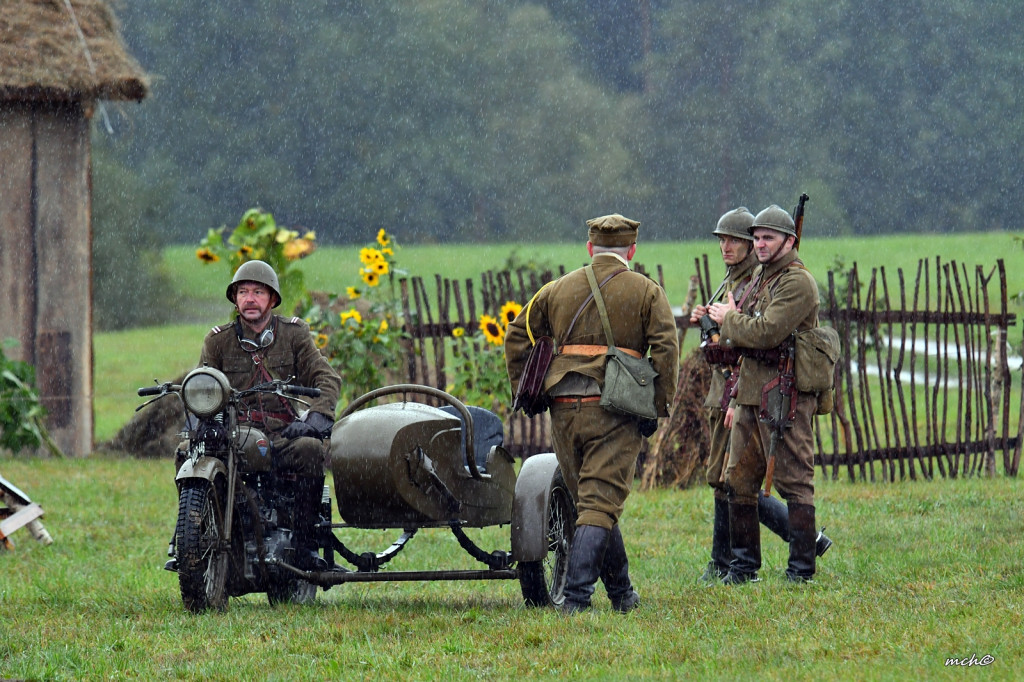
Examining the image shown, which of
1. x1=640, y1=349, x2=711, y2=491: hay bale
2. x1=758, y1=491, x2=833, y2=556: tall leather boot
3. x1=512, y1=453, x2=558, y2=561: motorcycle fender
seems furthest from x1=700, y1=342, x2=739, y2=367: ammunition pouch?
x1=640, y1=349, x2=711, y2=491: hay bale

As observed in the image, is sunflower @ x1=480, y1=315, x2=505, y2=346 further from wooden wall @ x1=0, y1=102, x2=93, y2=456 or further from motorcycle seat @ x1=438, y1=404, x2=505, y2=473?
motorcycle seat @ x1=438, y1=404, x2=505, y2=473

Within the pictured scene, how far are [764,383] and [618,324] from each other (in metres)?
1.02

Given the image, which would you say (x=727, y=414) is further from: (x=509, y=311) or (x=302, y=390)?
(x=509, y=311)

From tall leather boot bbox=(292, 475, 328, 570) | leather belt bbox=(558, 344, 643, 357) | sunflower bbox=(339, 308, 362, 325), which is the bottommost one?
tall leather boot bbox=(292, 475, 328, 570)

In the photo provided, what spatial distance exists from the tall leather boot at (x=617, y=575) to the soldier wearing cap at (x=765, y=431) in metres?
0.79

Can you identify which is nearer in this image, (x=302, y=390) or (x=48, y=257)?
(x=302, y=390)

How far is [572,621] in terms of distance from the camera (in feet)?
20.2

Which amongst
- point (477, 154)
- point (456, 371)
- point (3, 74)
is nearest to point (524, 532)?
point (456, 371)

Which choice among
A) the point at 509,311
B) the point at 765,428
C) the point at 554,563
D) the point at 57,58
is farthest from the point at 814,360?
the point at 57,58

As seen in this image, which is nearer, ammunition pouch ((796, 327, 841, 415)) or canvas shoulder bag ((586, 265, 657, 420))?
canvas shoulder bag ((586, 265, 657, 420))

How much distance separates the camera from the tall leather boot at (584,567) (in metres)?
6.45

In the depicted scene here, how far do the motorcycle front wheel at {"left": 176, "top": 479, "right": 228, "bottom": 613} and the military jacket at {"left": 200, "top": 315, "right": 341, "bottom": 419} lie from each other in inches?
29.0

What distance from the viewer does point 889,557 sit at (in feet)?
25.9

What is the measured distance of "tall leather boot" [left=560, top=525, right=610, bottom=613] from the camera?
6.45 metres
